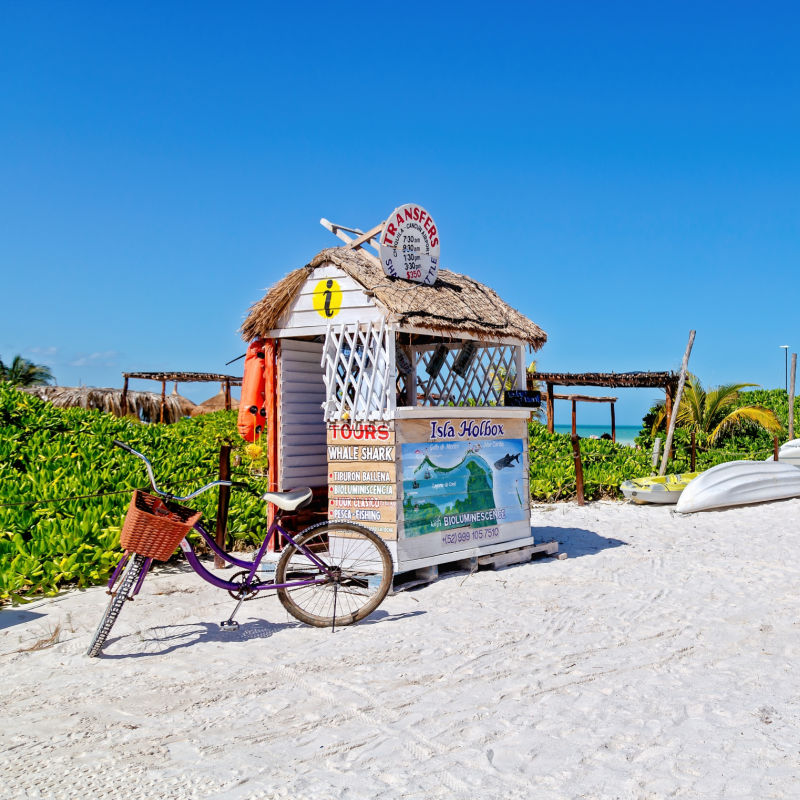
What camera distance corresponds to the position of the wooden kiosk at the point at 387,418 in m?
6.53

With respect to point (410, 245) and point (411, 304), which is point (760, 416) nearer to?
point (410, 245)

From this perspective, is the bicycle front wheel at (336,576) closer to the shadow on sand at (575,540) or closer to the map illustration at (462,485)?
the map illustration at (462,485)

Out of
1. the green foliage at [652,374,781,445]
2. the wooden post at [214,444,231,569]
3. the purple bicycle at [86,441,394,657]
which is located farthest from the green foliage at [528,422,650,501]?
the purple bicycle at [86,441,394,657]

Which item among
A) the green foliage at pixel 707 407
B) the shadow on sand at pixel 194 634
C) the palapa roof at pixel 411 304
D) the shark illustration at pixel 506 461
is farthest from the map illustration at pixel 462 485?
the green foliage at pixel 707 407

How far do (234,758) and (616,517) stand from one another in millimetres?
8923

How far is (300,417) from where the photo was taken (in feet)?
24.9

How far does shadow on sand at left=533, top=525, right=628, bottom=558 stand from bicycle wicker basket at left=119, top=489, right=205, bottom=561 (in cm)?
482

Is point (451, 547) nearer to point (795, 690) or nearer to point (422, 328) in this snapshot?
point (422, 328)

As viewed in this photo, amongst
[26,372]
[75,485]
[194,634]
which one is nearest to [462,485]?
[194,634]

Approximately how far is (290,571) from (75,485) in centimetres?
414

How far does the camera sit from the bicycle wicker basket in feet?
15.2

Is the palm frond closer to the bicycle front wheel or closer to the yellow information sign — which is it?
the yellow information sign

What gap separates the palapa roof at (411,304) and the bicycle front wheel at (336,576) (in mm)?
1933

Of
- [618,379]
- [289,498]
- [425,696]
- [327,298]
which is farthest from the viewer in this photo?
[618,379]
